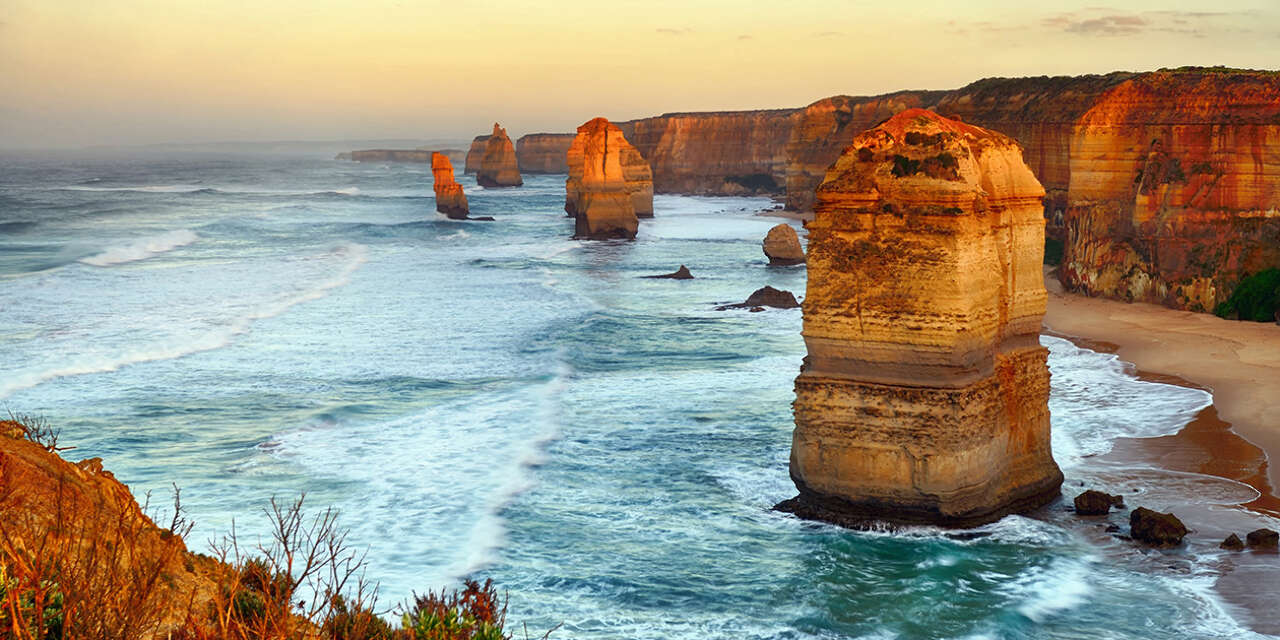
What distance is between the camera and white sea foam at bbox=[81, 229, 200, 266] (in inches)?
2287

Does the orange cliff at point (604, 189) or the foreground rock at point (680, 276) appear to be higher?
the orange cliff at point (604, 189)

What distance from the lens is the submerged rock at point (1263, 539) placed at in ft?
53.5

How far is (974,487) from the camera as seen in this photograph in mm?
17375

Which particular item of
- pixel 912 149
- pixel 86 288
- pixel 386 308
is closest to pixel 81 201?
pixel 86 288

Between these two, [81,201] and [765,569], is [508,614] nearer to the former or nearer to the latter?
[765,569]

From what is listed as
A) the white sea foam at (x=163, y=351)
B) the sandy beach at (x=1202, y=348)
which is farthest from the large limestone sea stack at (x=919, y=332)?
the white sea foam at (x=163, y=351)

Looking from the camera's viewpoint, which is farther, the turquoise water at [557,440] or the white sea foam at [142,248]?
the white sea foam at [142,248]

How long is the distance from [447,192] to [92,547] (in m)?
91.3

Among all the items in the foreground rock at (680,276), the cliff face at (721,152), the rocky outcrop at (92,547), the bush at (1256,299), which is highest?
the cliff face at (721,152)

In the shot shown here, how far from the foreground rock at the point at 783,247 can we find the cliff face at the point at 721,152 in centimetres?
7526

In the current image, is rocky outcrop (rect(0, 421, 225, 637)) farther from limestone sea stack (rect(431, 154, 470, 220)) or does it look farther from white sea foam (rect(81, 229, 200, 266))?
limestone sea stack (rect(431, 154, 470, 220))

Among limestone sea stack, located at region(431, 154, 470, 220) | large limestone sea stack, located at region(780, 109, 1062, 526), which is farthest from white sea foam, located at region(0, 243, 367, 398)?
limestone sea stack, located at region(431, 154, 470, 220)

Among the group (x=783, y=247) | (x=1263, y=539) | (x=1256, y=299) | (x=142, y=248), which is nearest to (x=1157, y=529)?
(x=1263, y=539)

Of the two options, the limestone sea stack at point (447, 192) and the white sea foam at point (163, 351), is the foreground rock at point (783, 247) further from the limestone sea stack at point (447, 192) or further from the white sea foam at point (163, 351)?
the limestone sea stack at point (447, 192)
